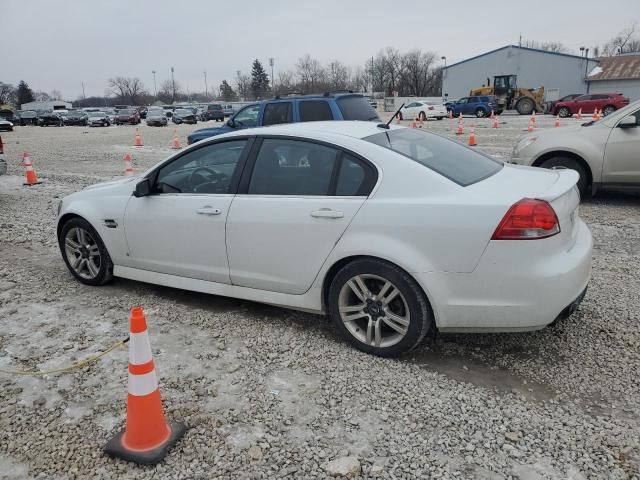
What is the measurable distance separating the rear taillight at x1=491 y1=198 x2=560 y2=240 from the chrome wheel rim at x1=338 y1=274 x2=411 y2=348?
74cm

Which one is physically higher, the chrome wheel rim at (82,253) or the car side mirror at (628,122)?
the car side mirror at (628,122)

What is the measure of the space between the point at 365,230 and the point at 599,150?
558 centimetres

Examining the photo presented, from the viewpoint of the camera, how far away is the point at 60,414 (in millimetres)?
3010

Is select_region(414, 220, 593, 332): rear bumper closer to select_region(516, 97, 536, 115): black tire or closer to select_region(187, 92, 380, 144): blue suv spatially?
select_region(187, 92, 380, 144): blue suv

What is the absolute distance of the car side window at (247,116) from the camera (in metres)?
11.4

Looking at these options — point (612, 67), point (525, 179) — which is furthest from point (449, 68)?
point (525, 179)

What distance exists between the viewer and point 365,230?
335cm

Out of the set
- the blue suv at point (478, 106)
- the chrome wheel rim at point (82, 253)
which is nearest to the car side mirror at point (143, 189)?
the chrome wheel rim at point (82, 253)

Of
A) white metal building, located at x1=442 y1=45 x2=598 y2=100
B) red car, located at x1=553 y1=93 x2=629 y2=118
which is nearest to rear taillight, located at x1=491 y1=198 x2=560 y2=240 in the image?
red car, located at x1=553 y1=93 x2=629 y2=118

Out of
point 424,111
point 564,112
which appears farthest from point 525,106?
point 424,111

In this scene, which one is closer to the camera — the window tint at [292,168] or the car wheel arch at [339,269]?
the car wheel arch at [339,269]

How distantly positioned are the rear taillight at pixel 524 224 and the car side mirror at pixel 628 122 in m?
5.32

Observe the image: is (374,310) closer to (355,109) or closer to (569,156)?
(569,156)

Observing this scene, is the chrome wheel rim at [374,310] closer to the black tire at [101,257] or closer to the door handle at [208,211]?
the door handle at [208,211]
